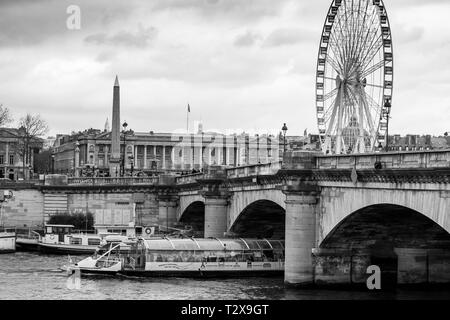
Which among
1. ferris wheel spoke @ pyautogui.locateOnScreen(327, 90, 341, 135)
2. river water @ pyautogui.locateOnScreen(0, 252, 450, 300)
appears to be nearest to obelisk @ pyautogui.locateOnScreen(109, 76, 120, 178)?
ferris wheel spoke @ pyautogui.locateOnScreen(327, 90, 341, 135)

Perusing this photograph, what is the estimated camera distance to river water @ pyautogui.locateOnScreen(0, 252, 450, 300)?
6819cm

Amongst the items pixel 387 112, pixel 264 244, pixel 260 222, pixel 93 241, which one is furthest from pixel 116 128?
pixel 387 112

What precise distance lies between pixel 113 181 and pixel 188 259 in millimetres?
47478

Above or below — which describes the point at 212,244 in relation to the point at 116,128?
below

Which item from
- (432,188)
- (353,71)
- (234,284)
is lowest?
(234,284)

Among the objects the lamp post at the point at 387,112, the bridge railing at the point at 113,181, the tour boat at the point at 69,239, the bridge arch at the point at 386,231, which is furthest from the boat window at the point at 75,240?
the bridge arch at the point at 386,231

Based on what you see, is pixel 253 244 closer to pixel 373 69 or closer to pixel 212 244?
pixel 212 244

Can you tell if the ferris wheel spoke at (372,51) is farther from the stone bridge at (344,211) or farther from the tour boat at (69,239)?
the tour boat at (69,239)

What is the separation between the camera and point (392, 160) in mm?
61531

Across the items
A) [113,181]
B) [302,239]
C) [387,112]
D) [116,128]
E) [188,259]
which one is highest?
[116,128]

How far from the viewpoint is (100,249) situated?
8681cm
